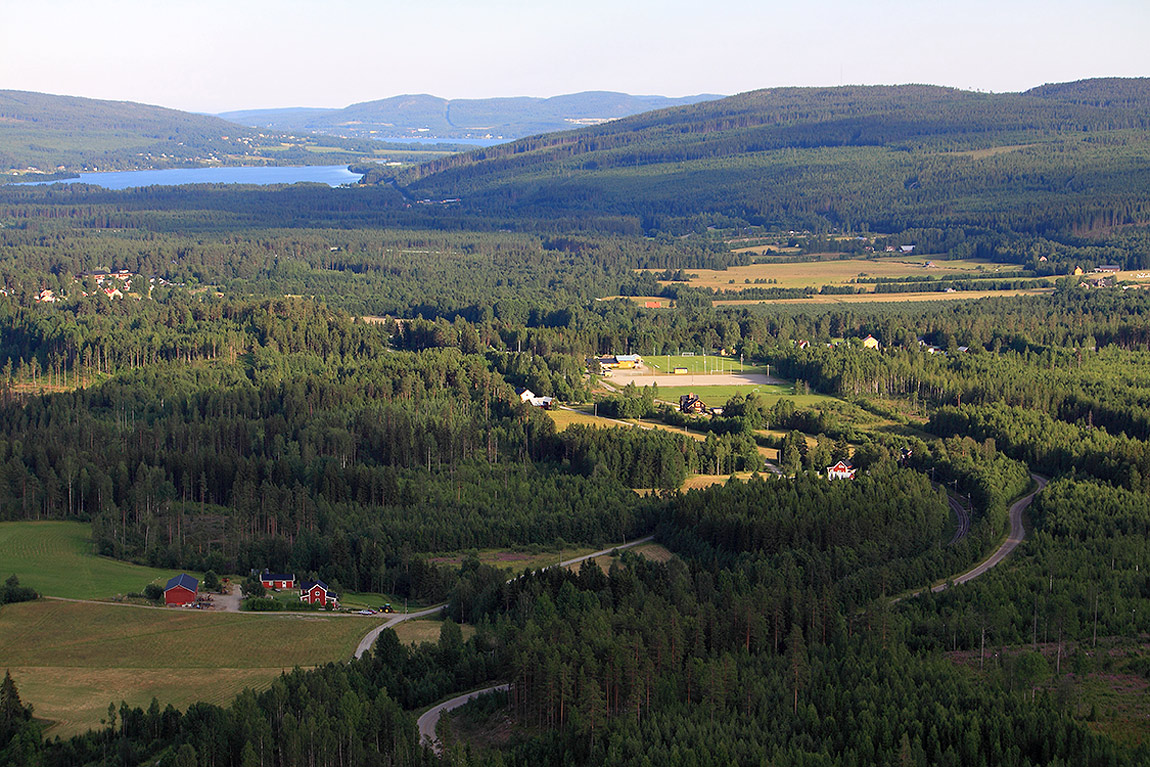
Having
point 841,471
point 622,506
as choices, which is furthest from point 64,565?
point 841,471

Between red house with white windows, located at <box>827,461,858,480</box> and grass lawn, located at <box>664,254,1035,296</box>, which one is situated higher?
grass lawn, located at <box>664,254,1035,296</box>

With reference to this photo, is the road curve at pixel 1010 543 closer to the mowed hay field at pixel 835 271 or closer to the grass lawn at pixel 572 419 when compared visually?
the grass lawn at pixel 572 419

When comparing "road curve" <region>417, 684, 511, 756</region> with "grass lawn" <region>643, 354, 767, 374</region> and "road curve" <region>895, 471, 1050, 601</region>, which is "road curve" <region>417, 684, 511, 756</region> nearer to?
"road curve" <region>895, 471, 1050, 601</region>

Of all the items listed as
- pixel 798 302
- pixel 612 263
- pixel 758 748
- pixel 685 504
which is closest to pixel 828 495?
pixel 685 504

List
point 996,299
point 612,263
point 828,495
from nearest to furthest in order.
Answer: point 828,495, point 996,299, point 612,263

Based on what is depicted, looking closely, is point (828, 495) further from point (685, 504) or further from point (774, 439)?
point (774, 439)

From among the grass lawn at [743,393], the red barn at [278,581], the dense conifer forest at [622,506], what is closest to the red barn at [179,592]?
the red barn at [278,581]

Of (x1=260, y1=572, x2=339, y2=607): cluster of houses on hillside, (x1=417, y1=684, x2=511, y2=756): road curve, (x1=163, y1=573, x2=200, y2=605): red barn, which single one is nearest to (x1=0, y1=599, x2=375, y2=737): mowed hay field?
(x1=163, y1=573, x2=200, y2=605): red barn

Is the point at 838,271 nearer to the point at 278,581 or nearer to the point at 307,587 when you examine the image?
the point at 278,581
